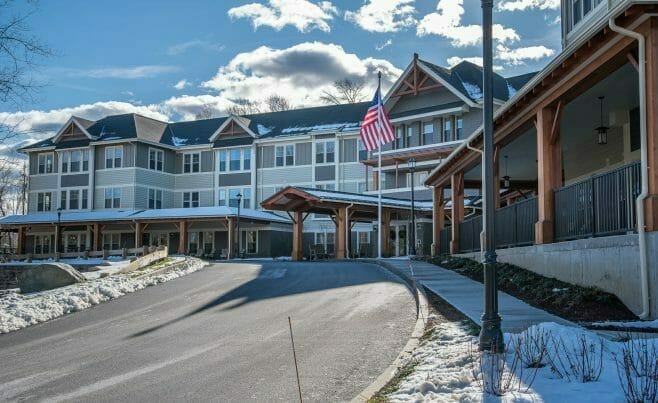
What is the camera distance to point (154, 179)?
2094 inches

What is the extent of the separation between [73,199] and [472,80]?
33541 millimetres

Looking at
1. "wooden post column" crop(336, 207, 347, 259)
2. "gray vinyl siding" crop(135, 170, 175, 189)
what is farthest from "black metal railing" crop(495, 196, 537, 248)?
"gray vinyl siding" crop(135, 170, 175, 189)

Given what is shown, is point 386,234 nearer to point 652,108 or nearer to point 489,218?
point 652,108

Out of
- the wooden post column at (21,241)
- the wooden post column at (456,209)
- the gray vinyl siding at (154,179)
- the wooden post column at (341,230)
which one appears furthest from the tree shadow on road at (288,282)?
the wooden post column at (21,241)

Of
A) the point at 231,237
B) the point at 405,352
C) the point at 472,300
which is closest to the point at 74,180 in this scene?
the point at 231,237

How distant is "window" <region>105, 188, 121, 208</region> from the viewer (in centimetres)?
5200

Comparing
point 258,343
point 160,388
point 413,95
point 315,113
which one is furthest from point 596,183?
point 315,113

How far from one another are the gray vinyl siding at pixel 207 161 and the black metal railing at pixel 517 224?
1484 inches

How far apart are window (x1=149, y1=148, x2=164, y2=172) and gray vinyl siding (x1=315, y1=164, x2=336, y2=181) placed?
45.0 feet

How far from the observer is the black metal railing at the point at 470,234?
21.8 m

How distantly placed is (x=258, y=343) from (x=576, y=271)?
20.4ft

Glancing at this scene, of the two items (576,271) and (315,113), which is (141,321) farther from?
(315,113)

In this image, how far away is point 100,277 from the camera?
20500 mm

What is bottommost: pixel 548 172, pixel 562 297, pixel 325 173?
pixel 562 297
